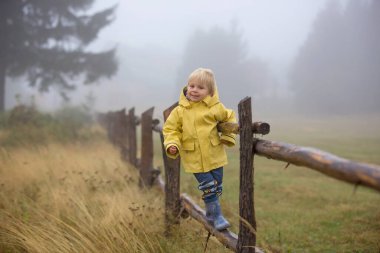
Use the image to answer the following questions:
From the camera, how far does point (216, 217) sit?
3.60 metres

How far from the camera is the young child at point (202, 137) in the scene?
351cm

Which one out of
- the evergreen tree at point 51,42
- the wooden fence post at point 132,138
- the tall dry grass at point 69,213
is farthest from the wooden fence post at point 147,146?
the evergreen tree at point 51,42

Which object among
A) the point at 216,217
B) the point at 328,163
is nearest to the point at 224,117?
the point at 216,217

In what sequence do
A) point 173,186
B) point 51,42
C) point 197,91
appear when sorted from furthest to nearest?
1. point 51,42
2. point 173,186
3. point 197,91

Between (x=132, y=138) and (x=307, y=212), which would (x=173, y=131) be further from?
(x=132, y=138)

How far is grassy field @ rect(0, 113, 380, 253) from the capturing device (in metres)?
3.50

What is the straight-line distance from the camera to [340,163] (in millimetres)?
1932

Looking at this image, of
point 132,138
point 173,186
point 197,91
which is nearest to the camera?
point 197,91

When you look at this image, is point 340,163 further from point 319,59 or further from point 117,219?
point 319,59

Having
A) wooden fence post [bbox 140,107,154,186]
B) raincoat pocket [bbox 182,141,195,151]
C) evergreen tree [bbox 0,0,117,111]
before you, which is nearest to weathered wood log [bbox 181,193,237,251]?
raincoat pocket [bbox 182,141,195,151]

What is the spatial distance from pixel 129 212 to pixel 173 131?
1.12m

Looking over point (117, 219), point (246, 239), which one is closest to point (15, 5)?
point (117, 219)

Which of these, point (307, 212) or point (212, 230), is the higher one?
point (212, 230)

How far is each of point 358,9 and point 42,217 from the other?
54473 millimetres
